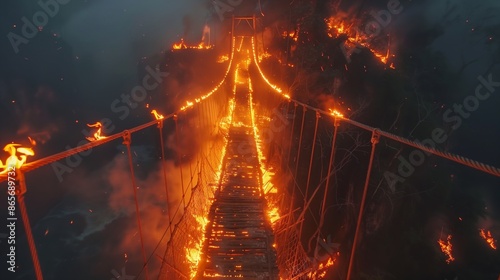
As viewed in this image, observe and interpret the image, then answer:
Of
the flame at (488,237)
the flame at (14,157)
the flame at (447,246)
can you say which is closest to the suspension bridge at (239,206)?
the flame at (14,157)

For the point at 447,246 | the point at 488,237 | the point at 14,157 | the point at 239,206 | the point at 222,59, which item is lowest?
the point at 488,237

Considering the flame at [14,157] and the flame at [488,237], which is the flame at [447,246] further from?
the flame at [14,157]

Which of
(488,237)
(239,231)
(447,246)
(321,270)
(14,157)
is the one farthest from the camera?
(488,237)

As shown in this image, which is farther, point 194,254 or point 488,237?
point 488,237

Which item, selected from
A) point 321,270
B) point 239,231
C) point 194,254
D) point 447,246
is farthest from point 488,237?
point 194,254

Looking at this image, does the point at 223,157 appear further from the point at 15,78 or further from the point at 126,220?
the point at 15,78

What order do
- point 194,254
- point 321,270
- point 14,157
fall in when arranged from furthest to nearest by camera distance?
point 321,270 → point 194,254 → point 14,157

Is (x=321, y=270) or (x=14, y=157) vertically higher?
(x=14, y=157)

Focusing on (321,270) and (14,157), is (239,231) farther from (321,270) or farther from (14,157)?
(321,270)
